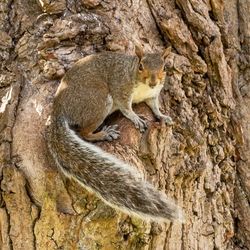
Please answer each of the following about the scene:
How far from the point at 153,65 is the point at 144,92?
0.17 metres

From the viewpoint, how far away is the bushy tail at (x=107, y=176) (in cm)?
203

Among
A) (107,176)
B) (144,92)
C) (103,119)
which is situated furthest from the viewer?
(144,92)

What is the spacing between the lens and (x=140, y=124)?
2461 mm

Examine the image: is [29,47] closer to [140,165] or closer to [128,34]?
[128,34]

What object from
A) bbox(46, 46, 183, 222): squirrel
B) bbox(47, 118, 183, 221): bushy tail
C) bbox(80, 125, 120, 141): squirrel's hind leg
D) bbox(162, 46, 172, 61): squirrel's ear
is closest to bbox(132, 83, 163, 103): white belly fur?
bbox(46, 46, 183, 222): squirrel

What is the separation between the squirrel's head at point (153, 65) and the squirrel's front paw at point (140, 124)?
196 millimetres

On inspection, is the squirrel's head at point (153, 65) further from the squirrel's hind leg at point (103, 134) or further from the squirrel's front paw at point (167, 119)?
the squirrel's hind leg at point (103, 134)

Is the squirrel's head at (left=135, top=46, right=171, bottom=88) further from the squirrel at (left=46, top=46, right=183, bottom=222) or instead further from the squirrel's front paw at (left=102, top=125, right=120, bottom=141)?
the squirrel's front paw at (left=102, top=125, right=120, bottom=141)

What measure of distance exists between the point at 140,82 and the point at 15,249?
92 cm

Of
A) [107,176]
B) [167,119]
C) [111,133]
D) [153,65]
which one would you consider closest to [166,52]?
[153,65]

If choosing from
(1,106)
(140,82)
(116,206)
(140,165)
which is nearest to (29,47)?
(1,106)

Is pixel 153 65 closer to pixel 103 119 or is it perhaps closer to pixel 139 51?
pixel 139 51

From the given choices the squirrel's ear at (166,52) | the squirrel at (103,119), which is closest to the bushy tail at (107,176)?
the squirrel at (103,119)

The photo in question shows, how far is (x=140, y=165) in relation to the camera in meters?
2.34
